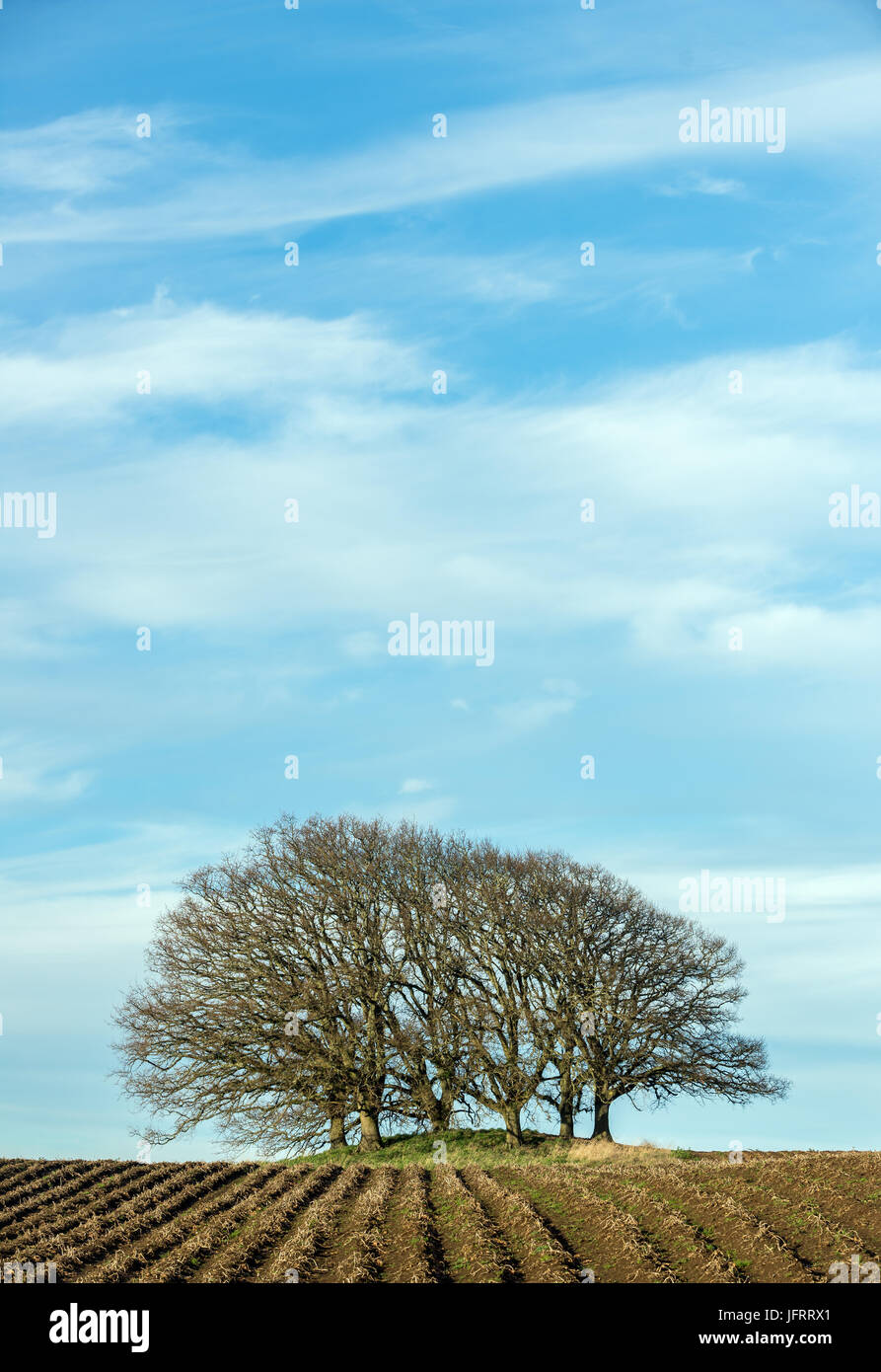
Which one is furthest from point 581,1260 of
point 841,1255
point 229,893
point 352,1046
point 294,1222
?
point 229,893

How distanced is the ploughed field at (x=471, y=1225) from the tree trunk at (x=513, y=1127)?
1087 centimetres

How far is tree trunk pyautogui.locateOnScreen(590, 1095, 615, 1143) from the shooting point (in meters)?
38.9

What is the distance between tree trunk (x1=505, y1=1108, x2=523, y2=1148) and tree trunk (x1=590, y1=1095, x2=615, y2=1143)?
256 cm

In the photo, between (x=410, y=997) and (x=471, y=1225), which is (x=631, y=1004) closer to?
(x=410, y=997)

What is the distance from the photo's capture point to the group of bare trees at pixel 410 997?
124 feet

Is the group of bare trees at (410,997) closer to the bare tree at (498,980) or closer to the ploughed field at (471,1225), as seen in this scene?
the bare tree at (498,980)

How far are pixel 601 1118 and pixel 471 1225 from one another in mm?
21646

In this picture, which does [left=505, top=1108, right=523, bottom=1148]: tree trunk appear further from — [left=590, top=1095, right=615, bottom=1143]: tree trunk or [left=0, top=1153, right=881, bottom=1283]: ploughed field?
[left=0, top=1153, right=881, bottom=1283]: ploughed field

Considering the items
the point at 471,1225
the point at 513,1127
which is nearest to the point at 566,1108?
the point at 513,1127

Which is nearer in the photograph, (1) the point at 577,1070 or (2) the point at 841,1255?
(2) the point at 841,1255

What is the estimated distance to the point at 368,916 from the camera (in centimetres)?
3938
